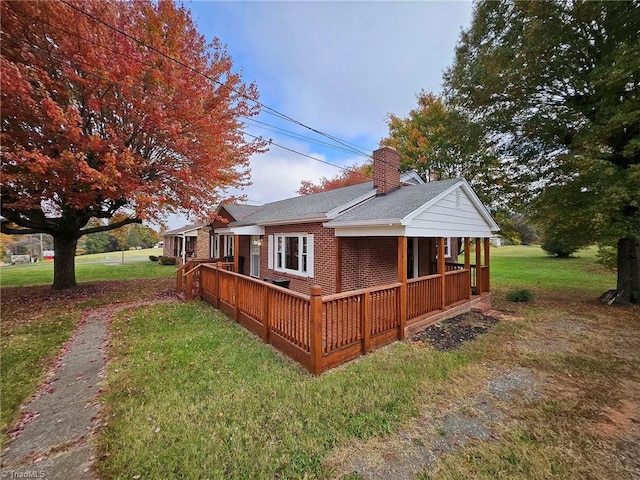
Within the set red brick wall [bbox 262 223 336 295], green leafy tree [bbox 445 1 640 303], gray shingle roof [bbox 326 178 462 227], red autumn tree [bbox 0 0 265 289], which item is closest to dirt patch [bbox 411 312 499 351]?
gray shingle roof [bbox 326 178 462 227]

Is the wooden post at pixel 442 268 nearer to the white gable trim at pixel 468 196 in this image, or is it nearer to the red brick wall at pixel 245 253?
the white gable trim at pixel 468 196

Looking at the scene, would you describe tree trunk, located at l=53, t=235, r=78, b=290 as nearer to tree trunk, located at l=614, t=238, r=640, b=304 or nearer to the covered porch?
the covered porch

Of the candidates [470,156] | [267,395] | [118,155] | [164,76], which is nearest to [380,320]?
[267,395]

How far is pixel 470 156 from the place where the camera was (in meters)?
13.8

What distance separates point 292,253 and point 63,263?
10.5 metres

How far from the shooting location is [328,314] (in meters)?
4.85

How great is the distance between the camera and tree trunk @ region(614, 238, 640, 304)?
384 inches

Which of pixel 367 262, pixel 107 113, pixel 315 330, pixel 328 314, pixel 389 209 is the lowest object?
pixel 315 330

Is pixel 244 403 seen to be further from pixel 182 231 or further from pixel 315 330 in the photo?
pixel 182 231

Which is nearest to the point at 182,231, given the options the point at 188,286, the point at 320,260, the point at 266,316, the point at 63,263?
the point at 63,263

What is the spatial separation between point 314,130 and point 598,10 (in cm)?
902

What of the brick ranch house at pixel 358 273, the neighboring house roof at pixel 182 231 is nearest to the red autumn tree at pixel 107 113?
the brick ranch house at pixel 358 273

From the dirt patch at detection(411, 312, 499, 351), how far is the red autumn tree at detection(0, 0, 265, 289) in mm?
9115

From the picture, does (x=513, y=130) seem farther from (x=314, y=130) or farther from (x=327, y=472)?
(x=327, y=472)
